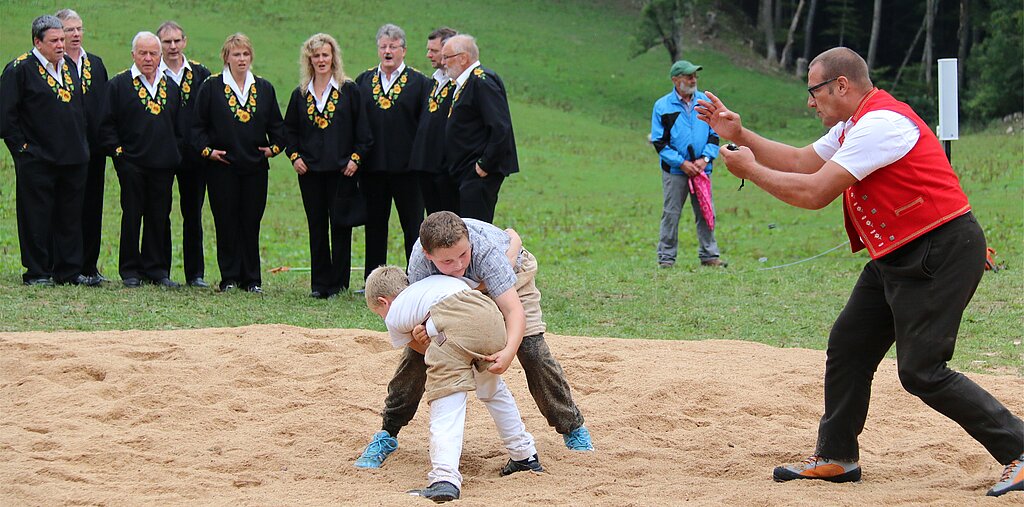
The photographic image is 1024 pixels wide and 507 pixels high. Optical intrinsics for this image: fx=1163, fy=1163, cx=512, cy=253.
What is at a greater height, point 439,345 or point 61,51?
point 61,51

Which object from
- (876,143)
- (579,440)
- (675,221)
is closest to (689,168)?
(675,221)

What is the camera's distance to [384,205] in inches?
425

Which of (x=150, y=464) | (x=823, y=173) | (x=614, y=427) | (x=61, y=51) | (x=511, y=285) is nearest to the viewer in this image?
(x=823, y=173)

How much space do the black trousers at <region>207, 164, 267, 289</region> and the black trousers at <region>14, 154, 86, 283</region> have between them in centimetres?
122

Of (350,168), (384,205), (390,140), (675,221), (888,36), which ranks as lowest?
Answer: (675,221)

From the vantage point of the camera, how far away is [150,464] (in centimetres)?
557

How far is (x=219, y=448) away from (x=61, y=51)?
574 cm

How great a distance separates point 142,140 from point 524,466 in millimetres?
6424

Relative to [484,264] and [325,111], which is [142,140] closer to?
[325,111]

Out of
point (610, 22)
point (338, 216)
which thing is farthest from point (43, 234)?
point (610, 22)

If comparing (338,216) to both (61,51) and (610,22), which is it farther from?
(610,22)

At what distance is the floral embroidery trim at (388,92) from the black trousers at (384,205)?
63 centimetres

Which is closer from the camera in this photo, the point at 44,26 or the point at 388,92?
the point at 44,26

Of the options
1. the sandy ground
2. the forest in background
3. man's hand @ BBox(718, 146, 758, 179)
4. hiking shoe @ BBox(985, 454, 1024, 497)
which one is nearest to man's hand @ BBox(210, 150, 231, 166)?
the sandy ground
